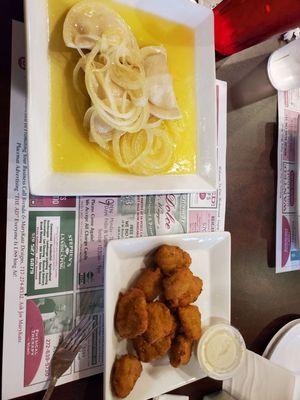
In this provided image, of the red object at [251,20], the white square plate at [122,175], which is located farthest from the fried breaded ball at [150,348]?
the red object at [251,20]

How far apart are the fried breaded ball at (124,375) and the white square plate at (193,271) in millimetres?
16

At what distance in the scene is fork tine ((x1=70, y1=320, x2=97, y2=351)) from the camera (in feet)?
2.77

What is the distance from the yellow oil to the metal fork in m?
0.39

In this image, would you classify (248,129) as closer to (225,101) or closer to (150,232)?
(225,101)

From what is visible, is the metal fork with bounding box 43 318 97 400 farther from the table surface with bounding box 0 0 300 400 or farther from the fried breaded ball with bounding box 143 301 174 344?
the table surface with bounding box 0 0 300 400

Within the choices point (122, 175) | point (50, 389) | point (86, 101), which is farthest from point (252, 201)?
point (50, 389)

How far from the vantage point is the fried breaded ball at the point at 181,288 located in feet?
2.78

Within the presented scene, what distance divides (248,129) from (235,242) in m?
0.34

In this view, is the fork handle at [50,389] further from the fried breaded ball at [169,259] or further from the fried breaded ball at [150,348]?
A: the fried breaded ball at [169,259]

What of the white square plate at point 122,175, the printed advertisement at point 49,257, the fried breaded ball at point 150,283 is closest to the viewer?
the white square plate at point 122,175

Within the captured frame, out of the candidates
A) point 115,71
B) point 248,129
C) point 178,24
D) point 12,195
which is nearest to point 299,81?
point 248,129

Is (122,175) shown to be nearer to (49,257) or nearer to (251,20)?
(49,257)

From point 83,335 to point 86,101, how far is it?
21.4 inches

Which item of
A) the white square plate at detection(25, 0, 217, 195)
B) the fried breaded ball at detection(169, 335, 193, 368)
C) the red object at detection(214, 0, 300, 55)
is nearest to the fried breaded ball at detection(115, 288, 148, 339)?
the fried breaded ball at detection(169, 335, 193, 368)
